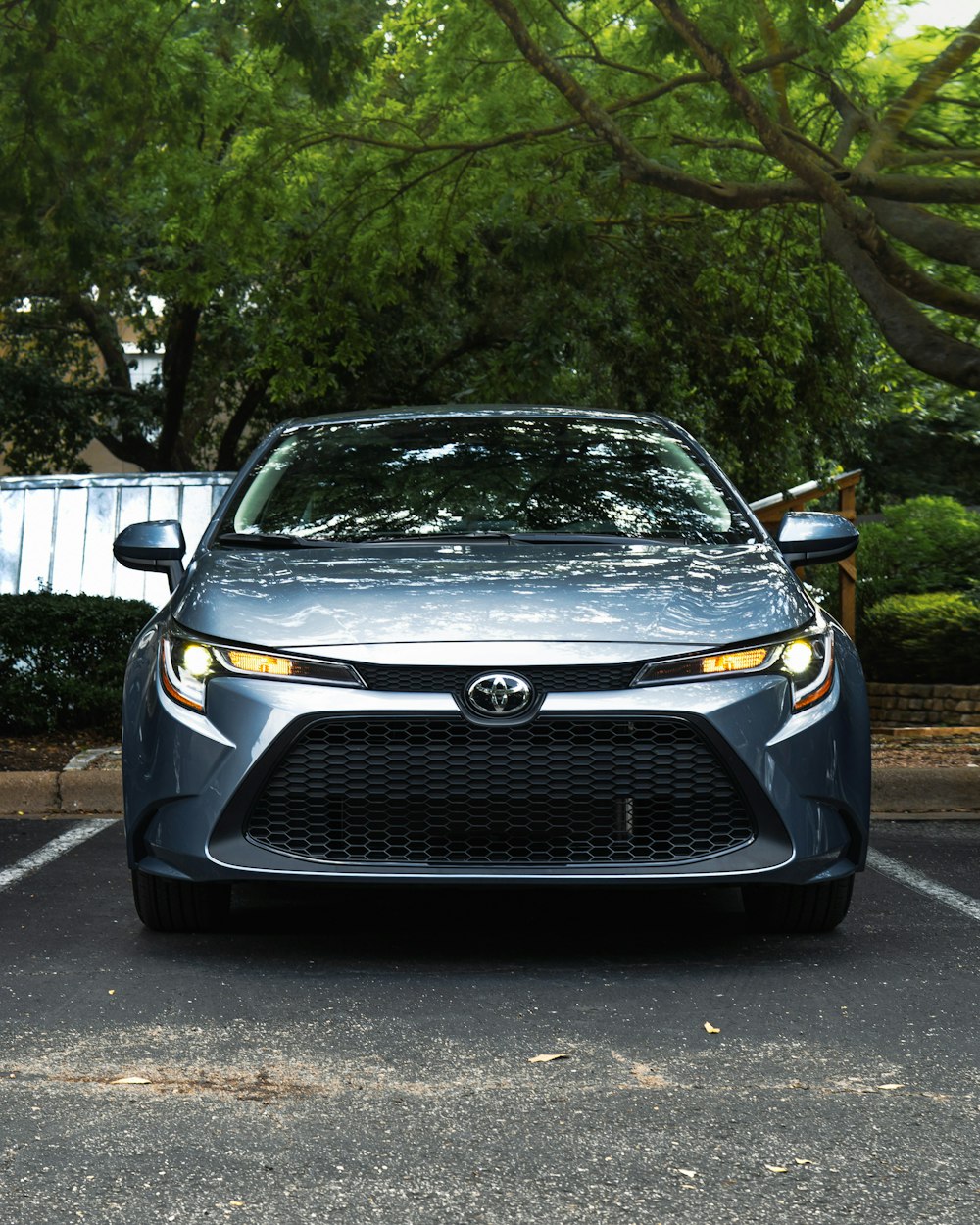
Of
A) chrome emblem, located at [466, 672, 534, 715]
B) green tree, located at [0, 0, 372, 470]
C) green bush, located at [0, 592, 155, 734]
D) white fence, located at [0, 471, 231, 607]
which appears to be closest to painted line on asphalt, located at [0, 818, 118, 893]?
green bush, located at [0, 592, 155, 734]

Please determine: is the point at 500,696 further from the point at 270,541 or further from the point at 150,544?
the point at 150,544

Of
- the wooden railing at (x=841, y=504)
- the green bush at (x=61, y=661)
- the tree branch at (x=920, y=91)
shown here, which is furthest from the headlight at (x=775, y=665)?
the wooden railing at (x=841, y=504)

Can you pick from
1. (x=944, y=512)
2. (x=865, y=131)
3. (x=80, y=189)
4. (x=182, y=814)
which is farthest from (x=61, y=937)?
(x=944, y=512)

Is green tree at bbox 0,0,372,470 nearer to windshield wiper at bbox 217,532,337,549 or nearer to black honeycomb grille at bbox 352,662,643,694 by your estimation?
windshield wiper at bbox 217,532,337,549

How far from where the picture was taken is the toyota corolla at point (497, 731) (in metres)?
4.83

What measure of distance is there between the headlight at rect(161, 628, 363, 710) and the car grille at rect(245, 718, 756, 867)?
16 cm

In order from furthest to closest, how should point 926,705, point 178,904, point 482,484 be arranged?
point 926,705 → point 482,484 → point 178,904

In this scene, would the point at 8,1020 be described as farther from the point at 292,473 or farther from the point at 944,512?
the point at 944,512

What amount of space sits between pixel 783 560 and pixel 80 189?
27.9 ft

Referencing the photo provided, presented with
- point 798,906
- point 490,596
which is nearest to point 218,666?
point 490,596

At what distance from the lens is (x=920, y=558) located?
709 inches

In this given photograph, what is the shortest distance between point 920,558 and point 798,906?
13111 millimetres

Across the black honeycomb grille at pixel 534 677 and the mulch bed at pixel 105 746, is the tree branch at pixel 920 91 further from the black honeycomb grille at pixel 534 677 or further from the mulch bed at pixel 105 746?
the black honeycomb grille at pixel 534 677

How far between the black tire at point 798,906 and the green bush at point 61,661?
18.6ft
